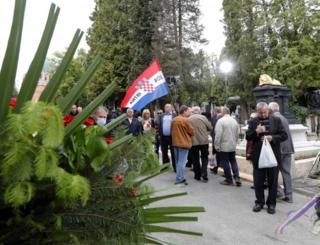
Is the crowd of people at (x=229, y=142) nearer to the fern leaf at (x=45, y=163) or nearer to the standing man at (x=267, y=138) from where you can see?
the standing man at (x=267, y=138)

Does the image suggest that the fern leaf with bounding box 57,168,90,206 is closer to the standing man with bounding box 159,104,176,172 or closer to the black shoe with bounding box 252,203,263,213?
the black shoe with bounding box 252,203,263,213

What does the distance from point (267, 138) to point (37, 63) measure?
18.7 ft

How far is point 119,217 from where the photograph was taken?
42.3 inches

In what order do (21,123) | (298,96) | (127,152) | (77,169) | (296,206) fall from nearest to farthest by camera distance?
(21,123) → (77,169) → (127,152) → (296,206) → (298,96)

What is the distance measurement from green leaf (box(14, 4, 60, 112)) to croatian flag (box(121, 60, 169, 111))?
8988 mm

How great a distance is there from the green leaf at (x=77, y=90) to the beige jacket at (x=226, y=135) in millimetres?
7601

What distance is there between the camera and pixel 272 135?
637cm

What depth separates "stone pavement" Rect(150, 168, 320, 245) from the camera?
16.4ft

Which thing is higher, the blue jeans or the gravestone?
the gravestone

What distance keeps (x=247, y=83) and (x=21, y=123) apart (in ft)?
120

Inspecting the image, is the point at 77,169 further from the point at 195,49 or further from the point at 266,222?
the point at 195,49

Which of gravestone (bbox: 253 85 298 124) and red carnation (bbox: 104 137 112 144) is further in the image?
gravestone (bbox: 253 85 298 124)

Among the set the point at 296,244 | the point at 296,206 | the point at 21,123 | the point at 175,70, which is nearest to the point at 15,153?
the point at 21,123

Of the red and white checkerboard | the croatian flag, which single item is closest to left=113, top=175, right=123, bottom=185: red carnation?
the croatian flag
